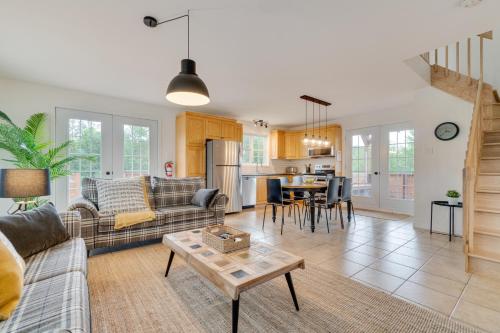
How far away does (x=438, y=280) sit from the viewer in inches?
83.6

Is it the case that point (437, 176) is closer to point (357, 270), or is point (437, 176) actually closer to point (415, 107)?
point (415, 107)

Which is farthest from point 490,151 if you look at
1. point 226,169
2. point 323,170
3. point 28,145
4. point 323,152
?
point 28,145

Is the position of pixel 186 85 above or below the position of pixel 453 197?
above

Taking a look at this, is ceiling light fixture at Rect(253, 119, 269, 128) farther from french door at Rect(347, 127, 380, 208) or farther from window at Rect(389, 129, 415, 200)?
window at Rect(389, 129, 415, 200)

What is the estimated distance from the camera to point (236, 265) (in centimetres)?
153

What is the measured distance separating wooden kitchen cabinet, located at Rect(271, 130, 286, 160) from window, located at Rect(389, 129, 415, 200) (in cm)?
292

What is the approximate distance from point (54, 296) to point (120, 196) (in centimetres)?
205

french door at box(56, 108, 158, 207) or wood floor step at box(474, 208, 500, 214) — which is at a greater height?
french door at box(56, 108, 158, 207)

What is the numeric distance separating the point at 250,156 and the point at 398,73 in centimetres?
418

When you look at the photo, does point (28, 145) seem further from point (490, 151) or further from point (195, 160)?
point (490, 151)

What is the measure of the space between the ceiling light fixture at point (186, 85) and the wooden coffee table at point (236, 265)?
127 cm

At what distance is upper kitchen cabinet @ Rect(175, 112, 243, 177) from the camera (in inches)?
191

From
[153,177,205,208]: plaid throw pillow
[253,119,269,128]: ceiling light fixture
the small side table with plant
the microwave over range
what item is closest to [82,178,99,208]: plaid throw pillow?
[153,177,205,208]: plaid throw pillow

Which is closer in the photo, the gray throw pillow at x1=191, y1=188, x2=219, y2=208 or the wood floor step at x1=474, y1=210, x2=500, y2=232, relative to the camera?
the wood floor step at x1=474, y1=210, x2=500, y2=232
